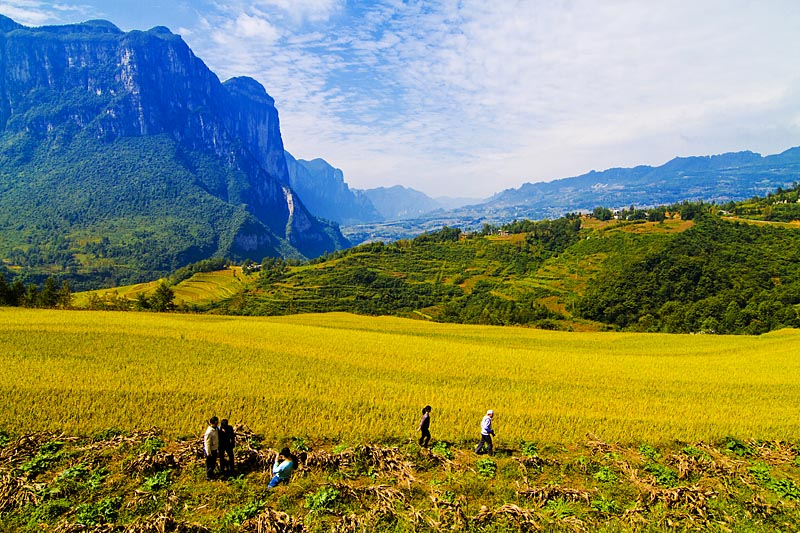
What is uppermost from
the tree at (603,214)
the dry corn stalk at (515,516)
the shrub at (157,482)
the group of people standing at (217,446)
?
the tree at (603,214)

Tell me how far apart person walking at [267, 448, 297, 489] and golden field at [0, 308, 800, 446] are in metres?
2.81

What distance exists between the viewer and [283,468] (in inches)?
435

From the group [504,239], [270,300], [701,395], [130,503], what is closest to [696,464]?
[701,395]

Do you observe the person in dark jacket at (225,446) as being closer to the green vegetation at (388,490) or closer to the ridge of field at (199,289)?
the green vegetation at (388,490)

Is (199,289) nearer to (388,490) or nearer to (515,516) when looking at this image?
(388,490)

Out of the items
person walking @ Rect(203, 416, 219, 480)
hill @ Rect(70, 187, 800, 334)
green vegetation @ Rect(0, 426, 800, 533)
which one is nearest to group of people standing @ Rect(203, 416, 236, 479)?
person walking @ Rect(203, 416, 219, 480)

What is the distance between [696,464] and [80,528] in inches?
673

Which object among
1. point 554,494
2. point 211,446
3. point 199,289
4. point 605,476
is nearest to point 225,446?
point 211,446

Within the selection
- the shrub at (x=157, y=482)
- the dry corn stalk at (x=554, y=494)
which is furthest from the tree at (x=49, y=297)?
the dry corn stalk at (x=554, y=494)

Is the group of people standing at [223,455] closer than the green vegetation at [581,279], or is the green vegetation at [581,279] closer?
the group of people standing at [223,455]

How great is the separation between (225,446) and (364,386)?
876 centimetres

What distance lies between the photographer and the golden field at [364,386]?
592 inches

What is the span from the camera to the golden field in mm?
15047

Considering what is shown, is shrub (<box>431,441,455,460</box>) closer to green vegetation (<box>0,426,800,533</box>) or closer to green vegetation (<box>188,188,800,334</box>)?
green vegetation (<box>0,426,800,533</box>)
